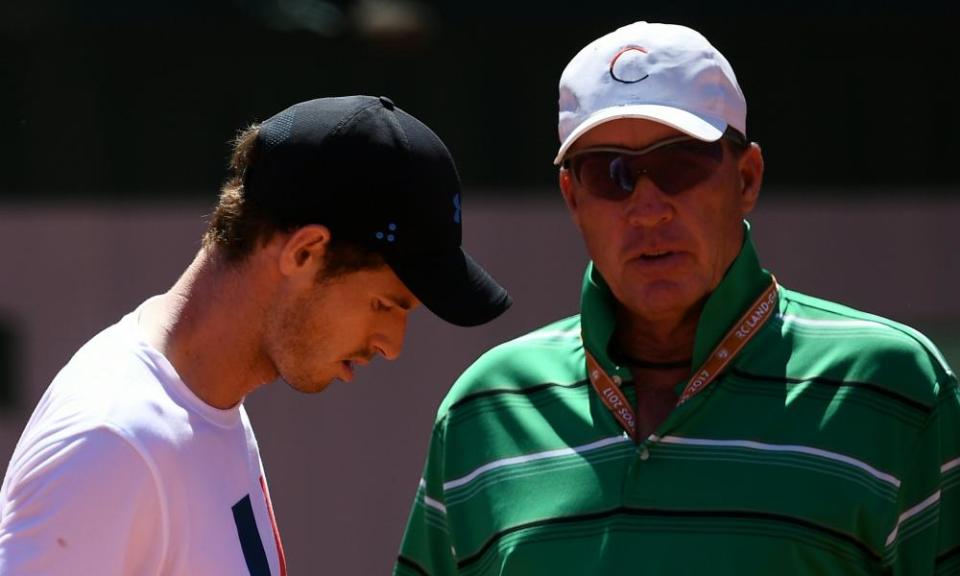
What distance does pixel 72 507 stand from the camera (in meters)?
1.81

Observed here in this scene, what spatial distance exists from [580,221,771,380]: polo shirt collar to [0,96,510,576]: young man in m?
0.21

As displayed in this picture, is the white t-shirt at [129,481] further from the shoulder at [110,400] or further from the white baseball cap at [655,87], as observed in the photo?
the white baseball cap at [655,87]

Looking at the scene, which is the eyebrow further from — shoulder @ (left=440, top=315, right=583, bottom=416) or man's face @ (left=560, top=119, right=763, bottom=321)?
man's face @ (left=560, top=119, right=763, bottom=321)

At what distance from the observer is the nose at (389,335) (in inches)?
87.2

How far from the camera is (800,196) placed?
17.1 feet

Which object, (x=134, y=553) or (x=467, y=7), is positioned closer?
(x=134, y=553)

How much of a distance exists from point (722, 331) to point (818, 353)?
0.16 metres

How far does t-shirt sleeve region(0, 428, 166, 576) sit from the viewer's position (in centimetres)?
181

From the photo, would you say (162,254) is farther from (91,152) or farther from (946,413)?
(946,413)

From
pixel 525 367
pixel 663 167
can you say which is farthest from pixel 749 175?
pixel 525 367

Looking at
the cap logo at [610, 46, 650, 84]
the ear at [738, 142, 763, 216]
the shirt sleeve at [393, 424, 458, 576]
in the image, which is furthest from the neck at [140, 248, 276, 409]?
the ear at [738, 142, 763, 216]

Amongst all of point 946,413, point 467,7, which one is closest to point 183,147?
point 467,7

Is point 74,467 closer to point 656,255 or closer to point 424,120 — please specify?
point 656,255

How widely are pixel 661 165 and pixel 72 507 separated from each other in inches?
43.0
